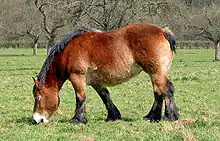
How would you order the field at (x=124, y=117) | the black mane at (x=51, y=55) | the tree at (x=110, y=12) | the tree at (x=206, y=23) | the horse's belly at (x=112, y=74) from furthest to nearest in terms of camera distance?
the tree at (x=206, y=23) → the tree at (x=110, y=12) → the black mane at (x=51, y=55) → the horse's belly at (x=112, y=74) → the field at (x=124, y=117)

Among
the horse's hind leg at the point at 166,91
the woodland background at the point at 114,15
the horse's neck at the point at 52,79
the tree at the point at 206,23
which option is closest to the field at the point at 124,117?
the horse's hind leg at the point at 166,91

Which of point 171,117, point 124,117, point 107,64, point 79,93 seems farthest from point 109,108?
point 171,117

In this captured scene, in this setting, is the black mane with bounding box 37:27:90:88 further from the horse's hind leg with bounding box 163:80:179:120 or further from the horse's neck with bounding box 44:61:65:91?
the horse's hind leg with bounding box 163:80:179:120

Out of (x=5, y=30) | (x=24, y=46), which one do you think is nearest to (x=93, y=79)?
(x=5, y=30)

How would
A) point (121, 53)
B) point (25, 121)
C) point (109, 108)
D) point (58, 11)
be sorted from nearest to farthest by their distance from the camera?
1. point (121, 53)
2. point (25, 121)
3. point (109, 108)
4. point (58, 11)

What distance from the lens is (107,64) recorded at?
9195 millimetres

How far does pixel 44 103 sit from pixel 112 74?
163 centimetres

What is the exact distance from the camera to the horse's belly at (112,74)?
919 cm

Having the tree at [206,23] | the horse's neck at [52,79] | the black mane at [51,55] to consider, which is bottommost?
the tree at [206,23]

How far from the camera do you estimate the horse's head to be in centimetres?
927

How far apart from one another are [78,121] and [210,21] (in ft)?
136

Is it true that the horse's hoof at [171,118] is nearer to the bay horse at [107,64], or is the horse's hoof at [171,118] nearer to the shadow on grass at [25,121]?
the bay horse at [107,64]

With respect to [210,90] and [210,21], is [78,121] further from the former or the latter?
[210,21]

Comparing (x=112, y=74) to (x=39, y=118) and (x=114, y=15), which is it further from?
(x=114, y=15)
